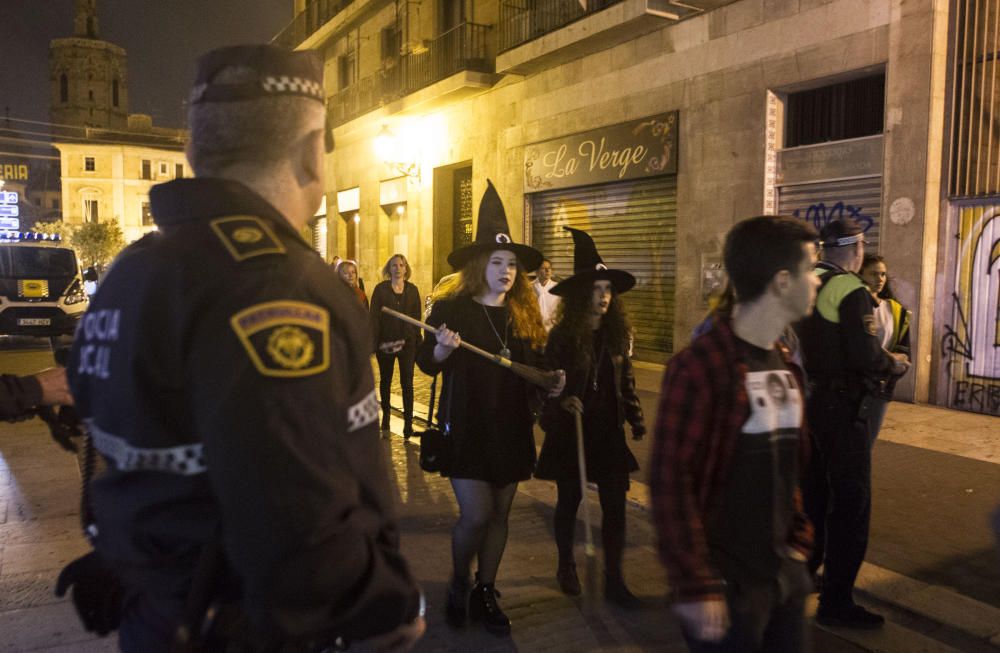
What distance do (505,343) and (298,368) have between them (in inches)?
114

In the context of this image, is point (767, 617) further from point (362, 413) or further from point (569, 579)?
point (569, 579)

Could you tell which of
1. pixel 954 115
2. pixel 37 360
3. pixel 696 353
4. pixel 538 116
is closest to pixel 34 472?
pixel 696 353

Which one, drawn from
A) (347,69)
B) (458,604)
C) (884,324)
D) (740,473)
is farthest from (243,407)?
(347,69)

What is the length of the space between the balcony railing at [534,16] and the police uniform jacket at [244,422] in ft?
40.9

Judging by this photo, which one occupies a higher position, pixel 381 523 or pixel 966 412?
pixel 381 523

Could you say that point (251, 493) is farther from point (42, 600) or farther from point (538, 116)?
point (538, 116)

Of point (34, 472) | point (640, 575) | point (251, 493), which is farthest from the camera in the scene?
point (34, 472)

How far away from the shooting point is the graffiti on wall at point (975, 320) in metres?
8.60

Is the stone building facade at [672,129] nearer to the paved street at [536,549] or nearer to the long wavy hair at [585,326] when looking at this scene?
the paved street at [536,549]

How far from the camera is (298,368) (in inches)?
48.8

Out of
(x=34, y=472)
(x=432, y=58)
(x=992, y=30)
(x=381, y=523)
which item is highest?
(x=432, y=58)

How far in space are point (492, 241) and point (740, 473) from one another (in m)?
2.22

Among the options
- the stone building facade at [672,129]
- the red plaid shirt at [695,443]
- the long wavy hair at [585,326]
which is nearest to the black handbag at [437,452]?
the long wavy hair at [585,326]

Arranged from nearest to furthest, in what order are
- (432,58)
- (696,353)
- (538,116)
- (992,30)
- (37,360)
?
(696,353)
(992,30)
(37,360)
(538,116)
(432,58)
